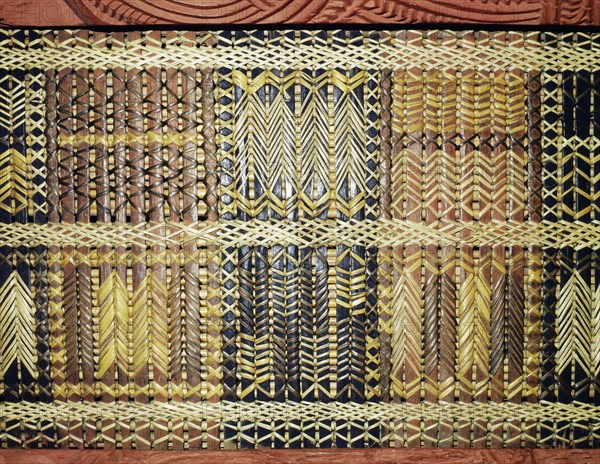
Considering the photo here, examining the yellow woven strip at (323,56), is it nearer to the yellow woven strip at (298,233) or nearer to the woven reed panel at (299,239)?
the woven reed panel at (299,239)

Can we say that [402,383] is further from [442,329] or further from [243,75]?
[243,75]

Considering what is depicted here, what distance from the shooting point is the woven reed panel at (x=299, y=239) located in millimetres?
606

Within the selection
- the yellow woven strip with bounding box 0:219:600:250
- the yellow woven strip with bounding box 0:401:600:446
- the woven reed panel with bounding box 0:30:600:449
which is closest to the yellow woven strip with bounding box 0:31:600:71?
the woven reed panel with bounding box 0:30:600:449

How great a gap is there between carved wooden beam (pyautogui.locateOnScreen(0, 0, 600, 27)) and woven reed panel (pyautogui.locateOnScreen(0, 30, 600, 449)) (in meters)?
0.02

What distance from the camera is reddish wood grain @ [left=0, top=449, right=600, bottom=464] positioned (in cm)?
61

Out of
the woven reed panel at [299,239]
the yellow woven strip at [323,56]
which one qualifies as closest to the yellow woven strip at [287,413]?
the woven reed panel at [299,239]

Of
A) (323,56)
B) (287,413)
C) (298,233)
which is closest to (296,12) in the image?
(323,56)

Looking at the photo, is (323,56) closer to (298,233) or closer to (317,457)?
(298,233)

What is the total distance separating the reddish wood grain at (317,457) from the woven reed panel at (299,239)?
0.04 feet

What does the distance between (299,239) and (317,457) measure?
295 millimetres

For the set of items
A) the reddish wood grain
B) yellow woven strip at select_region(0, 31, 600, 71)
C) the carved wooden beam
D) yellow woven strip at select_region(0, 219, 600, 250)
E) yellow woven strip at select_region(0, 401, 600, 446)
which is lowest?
the reddish wood grain

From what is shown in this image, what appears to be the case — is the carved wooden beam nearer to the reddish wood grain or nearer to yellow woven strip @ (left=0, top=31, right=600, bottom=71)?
yellow woven strip @ (left=0, top=31, right=600, bottom=71)

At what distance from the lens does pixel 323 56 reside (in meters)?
0.60

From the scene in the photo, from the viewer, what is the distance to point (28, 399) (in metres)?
0.62
